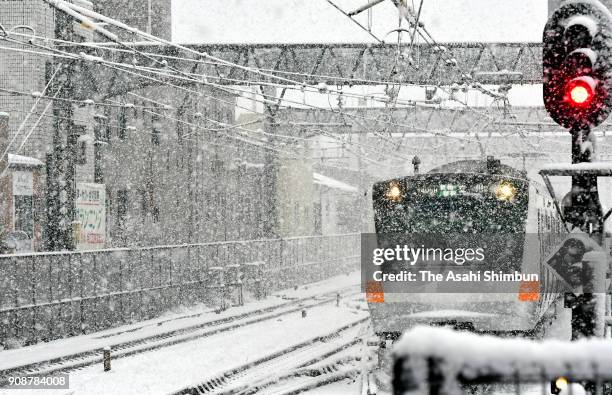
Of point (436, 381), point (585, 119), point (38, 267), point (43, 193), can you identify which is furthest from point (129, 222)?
point (436, 381)

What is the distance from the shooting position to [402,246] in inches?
504

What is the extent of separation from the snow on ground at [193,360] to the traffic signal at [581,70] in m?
7.54

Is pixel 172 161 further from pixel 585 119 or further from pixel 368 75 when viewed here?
pixel 585 119

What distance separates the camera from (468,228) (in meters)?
Result: 12.6

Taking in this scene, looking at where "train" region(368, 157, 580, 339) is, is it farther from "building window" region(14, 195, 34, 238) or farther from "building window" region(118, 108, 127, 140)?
"building window" region(118, 108, 127, 140)

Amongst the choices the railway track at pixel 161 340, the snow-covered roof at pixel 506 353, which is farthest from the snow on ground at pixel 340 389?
the snow-covered roof at pixel 506 353

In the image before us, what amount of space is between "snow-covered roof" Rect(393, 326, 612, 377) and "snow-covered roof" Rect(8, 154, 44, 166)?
2348 cm

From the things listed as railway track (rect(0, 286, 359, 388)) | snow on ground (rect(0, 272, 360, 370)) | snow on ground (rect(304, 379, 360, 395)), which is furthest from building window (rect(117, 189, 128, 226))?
snow on ground (rect(304, 379, 360, 395))

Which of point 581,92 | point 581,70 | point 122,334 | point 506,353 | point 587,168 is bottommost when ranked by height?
point 122,334

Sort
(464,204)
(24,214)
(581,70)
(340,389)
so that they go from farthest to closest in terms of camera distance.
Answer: (24,214), (464,204), (340,389), (581,70)

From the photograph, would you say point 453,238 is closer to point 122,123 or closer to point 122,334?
point 122,334

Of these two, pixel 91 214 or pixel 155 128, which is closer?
pixel 91 214

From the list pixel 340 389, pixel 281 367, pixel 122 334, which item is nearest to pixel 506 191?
pixel 340 389

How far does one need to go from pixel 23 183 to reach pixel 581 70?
2185 centimetres
